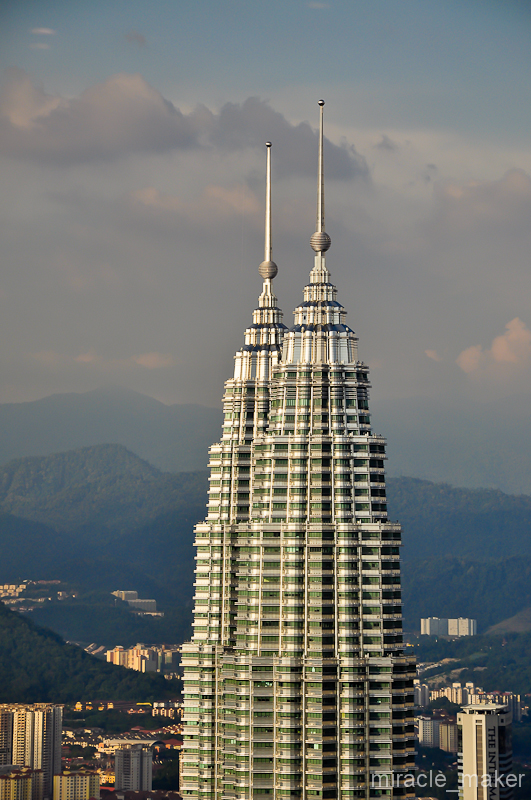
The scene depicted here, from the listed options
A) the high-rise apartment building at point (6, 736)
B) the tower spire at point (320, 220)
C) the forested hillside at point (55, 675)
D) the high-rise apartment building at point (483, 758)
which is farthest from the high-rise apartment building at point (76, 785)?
the tower spire at point (320, 220)

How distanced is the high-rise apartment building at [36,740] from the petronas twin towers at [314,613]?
5951 cm

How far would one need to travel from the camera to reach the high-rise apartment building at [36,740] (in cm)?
12750

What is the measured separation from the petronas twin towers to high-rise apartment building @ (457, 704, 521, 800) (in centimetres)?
3064

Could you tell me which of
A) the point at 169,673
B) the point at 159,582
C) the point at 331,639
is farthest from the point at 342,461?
the point at 159,582

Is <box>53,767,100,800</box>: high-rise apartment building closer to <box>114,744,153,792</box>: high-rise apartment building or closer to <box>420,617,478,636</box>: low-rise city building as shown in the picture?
<box>114,744,153,792</box>: high-rise apartment building

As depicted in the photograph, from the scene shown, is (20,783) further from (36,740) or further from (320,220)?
(320,220)

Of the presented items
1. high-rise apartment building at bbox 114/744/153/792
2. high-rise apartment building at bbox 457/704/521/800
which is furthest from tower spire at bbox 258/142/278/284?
Answer: high-rise apartment building at bbox 114/744/153/792

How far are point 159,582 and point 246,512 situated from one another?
12187 centimetres

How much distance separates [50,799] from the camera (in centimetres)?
12131

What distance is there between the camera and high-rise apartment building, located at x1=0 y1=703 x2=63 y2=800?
5020 inches

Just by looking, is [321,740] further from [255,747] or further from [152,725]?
[152,725]

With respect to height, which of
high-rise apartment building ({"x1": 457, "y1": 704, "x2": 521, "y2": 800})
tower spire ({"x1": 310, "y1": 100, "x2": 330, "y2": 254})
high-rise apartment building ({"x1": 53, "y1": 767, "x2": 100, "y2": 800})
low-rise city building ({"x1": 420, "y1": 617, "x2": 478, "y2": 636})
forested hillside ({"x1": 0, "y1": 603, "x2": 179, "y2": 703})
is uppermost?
tower spire ({"x1": 310, "y1": 100, "x2": 330, "y2": 254})

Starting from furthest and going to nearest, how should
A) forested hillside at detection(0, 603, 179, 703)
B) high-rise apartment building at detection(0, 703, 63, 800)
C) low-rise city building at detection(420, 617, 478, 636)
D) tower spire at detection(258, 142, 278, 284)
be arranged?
low-rise city building at detection(420, 617, 478, 636) < forested hillside at detection(0, 603, 179, 703) < high-rise apartment building at detection(0, 703, 63, 800) < tower spire at detection(258, 142, 278, 284)

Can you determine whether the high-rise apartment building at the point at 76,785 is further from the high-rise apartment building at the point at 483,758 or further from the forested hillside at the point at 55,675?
the high-rise apartment building at the point at 483,758
